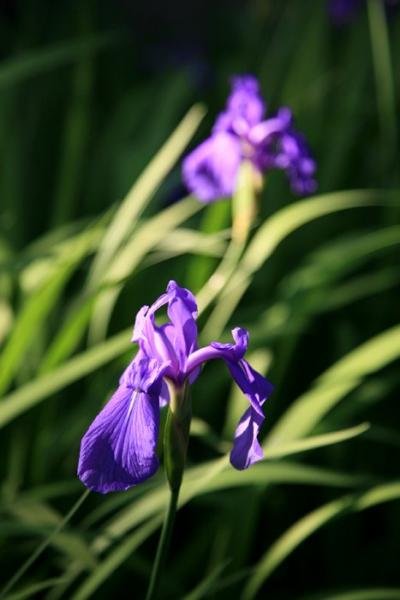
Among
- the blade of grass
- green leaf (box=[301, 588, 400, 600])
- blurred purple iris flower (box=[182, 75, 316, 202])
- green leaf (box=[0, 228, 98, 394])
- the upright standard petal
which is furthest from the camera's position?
blurred purple iris flower (box=[182, 75, 316, 202])

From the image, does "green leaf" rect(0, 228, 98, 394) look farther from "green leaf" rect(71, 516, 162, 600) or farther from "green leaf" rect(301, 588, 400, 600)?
"green leaf" rect(301, 588, 400, 600)

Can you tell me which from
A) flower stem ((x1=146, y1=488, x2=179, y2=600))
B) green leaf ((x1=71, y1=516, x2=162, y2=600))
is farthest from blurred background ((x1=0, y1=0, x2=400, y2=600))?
flower stem ((x1=146, y1=488, x2=179, y2=600))

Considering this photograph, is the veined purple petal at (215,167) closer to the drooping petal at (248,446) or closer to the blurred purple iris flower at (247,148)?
the blurred purple iris flower at (247,148)

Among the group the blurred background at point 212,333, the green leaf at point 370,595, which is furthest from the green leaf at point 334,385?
the green leaf at point 370,595

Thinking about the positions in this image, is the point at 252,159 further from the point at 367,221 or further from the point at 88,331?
the point at 367,221

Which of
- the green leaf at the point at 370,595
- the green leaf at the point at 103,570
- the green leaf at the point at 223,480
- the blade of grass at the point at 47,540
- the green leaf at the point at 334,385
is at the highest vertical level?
the green leaf at the point at 334,385

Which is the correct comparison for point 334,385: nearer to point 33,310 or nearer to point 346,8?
point 33,310
